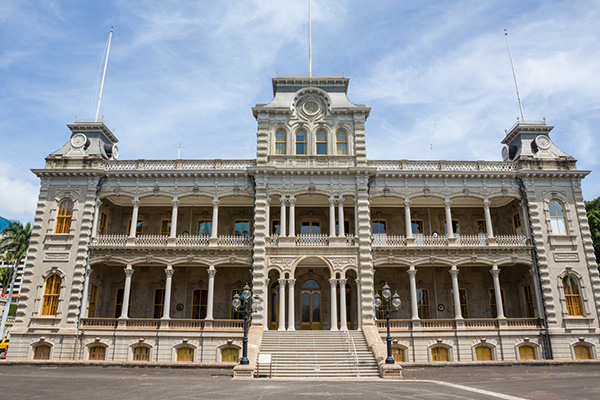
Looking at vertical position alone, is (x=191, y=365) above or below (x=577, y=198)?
below

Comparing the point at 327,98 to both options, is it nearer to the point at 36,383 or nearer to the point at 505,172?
the point at 505,172

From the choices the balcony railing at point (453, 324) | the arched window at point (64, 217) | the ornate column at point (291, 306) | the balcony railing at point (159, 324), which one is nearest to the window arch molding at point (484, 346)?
the balcony railing at point (453, 324)

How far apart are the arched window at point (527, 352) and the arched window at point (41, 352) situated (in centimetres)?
2827

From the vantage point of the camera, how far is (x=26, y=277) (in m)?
26.9

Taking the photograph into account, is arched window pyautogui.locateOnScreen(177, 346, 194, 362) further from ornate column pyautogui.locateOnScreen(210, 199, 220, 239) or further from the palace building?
ornate column pyautogui.locateOnScreen(210, 199, 220, 239)

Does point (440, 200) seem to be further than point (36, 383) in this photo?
Yes

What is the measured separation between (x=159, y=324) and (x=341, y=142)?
1648cm

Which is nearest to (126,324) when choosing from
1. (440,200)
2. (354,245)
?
(354,245)

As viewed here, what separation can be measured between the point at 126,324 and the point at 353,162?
17.5 m

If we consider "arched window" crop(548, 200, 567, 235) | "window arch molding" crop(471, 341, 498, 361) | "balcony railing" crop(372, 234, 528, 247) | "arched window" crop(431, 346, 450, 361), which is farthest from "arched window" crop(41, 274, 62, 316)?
"arched window" crop(548, 200, 567, 235)

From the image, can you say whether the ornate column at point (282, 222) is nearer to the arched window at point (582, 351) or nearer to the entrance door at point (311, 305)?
the entrance door at point (311, 305)

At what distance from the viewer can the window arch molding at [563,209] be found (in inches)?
1115

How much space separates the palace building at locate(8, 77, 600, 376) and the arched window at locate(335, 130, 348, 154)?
0.49ft

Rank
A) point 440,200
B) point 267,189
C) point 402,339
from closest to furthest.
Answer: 1. point 402,339
2. point 267,189
3. point 440,200
